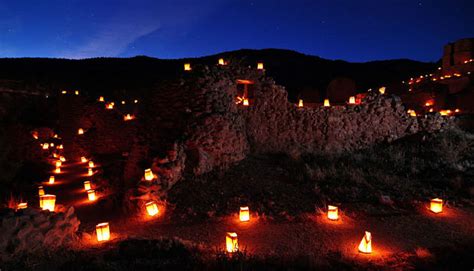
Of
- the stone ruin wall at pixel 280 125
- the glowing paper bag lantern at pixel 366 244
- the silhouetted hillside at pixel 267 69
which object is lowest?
the glowing paper bag lantern at pixel 366 244

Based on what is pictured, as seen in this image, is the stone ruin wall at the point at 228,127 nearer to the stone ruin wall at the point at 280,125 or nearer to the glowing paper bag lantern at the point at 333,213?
the stone ruin wall at the point at 280,125

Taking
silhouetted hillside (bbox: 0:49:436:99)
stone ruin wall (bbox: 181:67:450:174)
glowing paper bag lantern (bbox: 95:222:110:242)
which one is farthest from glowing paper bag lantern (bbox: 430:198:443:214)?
silhouetted hillside (bbox: 0:49:436:99)

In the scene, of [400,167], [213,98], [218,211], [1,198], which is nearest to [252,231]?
[218,211]

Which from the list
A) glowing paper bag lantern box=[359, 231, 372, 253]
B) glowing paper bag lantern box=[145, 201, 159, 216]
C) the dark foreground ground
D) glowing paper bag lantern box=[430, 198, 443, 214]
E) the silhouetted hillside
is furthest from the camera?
the silhouetted hillside

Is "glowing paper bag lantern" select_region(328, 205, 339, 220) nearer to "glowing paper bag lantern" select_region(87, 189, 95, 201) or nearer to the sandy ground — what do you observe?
the sandy ground

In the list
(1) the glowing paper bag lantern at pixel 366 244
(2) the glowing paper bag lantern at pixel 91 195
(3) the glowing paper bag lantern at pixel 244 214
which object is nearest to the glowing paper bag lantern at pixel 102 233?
(3) the glowing paper bag lantern at pixel 244 214

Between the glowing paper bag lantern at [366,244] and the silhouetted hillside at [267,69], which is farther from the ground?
the silhouetted hillside at [267,69]

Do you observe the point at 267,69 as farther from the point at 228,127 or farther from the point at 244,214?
the point at 244,214

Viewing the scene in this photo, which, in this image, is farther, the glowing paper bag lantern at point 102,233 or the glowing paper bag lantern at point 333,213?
the glowing paper bag lantern at point 333,213

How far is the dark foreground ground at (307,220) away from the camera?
4.52m

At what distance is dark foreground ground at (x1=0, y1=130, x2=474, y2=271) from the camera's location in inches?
178

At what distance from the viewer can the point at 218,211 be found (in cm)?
710

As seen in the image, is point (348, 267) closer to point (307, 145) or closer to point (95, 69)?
point (307, 145)

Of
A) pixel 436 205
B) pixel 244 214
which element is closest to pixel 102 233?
pixel 244 214
